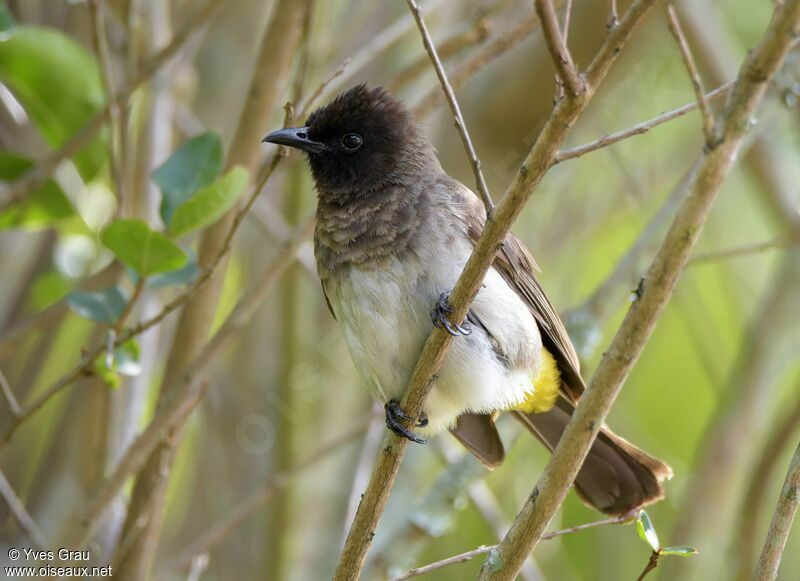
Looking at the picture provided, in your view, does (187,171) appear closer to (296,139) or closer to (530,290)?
(296,139)

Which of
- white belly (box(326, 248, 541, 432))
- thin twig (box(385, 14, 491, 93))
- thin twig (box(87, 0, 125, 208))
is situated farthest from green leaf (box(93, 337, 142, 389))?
thin twig (box(385, 14, 491, 93))

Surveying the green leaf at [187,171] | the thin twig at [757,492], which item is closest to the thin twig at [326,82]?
the green leaf at [187,171]

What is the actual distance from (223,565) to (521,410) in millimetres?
1894

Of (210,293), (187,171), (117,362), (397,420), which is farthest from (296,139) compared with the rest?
(397,420)

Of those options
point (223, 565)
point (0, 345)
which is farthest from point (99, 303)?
point (223, 565)

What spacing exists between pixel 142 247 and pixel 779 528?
1715 mm

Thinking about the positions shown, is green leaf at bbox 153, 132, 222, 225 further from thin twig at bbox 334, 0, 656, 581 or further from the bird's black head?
thin twig at bbox 334, 0, 656, 581

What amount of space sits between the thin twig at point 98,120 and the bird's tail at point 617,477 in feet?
5.81

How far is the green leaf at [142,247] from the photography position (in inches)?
105

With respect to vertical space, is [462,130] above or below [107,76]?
below

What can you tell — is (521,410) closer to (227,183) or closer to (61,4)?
(227,183)

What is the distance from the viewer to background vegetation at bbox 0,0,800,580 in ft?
10.1

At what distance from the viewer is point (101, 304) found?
2.82 meters

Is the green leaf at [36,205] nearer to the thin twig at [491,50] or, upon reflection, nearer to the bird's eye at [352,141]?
the bird's eye at [352,141]
